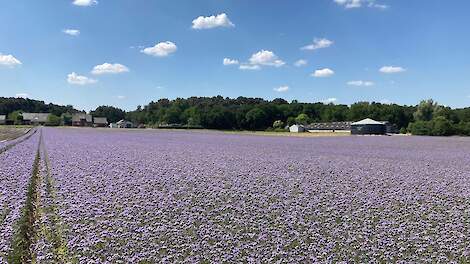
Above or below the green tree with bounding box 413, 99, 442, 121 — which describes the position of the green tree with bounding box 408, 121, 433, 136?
below

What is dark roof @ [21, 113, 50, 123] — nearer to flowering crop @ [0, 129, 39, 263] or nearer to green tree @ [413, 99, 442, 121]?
green tree @ [413, 99, 442, 121]

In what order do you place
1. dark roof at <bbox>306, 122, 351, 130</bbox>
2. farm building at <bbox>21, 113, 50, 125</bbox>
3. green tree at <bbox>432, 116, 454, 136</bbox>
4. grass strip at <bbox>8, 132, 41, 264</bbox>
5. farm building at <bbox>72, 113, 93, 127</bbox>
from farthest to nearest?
farm building at <bbox>72, 113, 93, 127</bbox>
farm building at <bbox>21, 113, 50, 125</bbox>
dark roof at <bbox>306, 122, 351, 130</bbox>
green tree at <bbox>432, 116, 454, 136</bbox>
grass strip at <bbox>8, 132, 41, 264</bbox>

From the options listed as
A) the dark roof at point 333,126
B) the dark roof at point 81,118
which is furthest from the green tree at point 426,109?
the dark roof at point 81,118

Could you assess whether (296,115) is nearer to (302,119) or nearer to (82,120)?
(302,119)

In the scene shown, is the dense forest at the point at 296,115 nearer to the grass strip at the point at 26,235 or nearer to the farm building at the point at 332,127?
the farm building at the point at 332,127

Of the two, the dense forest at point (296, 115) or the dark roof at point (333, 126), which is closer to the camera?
the dense forest at point (296, 115)

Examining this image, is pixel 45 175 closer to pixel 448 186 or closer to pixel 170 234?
pixel 170 234

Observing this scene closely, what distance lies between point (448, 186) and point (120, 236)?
9769mm

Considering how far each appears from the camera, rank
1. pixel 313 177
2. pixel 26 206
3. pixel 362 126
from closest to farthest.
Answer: pixel 26 206, pixel 313 177, pixel 362 126

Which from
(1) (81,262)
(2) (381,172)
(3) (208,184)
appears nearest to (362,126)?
(2) (381,172)

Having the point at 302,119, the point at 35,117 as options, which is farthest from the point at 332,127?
the point at 35,117

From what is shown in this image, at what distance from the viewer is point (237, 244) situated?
6270 millimetres

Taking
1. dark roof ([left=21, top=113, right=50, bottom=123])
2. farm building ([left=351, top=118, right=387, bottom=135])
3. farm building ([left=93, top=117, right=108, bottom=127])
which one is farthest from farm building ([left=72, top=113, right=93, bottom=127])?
farm building ([left=351, top=118, right=387, bottom=135])

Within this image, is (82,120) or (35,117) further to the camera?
(82,120)
